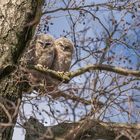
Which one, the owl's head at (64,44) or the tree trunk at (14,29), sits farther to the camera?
the owl's head at (64,44)

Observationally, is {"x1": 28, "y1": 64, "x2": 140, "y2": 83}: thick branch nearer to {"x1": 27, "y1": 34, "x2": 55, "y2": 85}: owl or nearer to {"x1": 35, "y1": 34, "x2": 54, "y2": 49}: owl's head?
{"x1": 27, "y1": 34, "x2": 55, "y2": 85}: owl

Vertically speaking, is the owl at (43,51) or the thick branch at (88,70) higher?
the owl at (43,51)

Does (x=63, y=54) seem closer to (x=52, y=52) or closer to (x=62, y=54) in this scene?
(x=62, y=54)

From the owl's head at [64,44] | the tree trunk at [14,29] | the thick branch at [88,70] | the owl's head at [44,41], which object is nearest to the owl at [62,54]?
the owl's head at [64,44]

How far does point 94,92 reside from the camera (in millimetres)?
3588

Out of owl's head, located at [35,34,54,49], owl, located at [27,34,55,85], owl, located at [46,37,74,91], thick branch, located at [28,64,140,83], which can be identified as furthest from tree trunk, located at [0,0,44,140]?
owl, located at [46,37,74,91]

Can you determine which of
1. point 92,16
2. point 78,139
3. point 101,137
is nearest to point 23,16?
point 78,139

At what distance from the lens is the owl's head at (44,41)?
19.1ft

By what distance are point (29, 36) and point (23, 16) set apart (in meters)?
0.17

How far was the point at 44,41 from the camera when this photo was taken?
583cm

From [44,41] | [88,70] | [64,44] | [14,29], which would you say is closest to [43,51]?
[44,41]

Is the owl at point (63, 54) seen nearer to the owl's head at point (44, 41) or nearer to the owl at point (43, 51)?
the owl at point (43, 51)

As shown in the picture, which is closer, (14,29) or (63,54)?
(14,29)

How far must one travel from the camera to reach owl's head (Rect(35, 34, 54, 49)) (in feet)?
19.1
